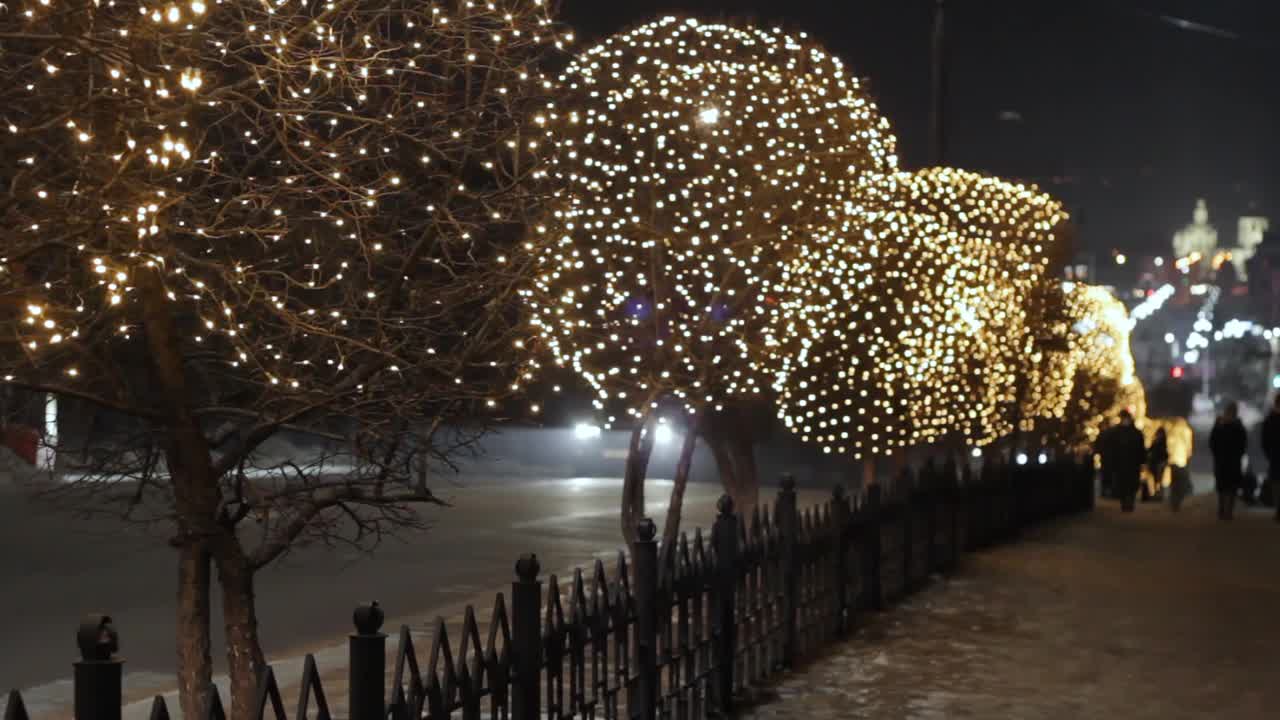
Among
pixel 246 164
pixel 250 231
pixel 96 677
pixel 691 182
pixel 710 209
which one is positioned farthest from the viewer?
pixel 710 209

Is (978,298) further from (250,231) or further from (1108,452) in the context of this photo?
(250,231)

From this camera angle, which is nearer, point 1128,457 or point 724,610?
point 724,610

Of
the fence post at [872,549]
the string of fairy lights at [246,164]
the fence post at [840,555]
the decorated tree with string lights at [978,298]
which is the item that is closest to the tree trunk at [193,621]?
the string of fairy lights at [246,164]

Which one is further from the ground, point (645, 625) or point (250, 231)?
point (250, 231)

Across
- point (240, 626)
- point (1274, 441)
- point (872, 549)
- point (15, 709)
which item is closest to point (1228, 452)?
point (1274, 441)

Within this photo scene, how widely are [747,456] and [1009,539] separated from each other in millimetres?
3503

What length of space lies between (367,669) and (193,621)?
3.88 meters

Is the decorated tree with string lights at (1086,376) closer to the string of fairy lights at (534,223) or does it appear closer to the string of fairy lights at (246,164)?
the string of fairy lights at (534,223)

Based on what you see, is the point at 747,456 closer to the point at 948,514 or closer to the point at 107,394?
the point at 948,514

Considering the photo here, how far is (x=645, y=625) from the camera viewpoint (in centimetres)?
881

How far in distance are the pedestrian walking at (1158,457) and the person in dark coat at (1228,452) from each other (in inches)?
204

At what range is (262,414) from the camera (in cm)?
833

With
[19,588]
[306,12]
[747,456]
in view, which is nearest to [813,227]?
[747,456]

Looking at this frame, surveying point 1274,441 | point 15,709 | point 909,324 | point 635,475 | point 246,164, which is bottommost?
point 15,709
